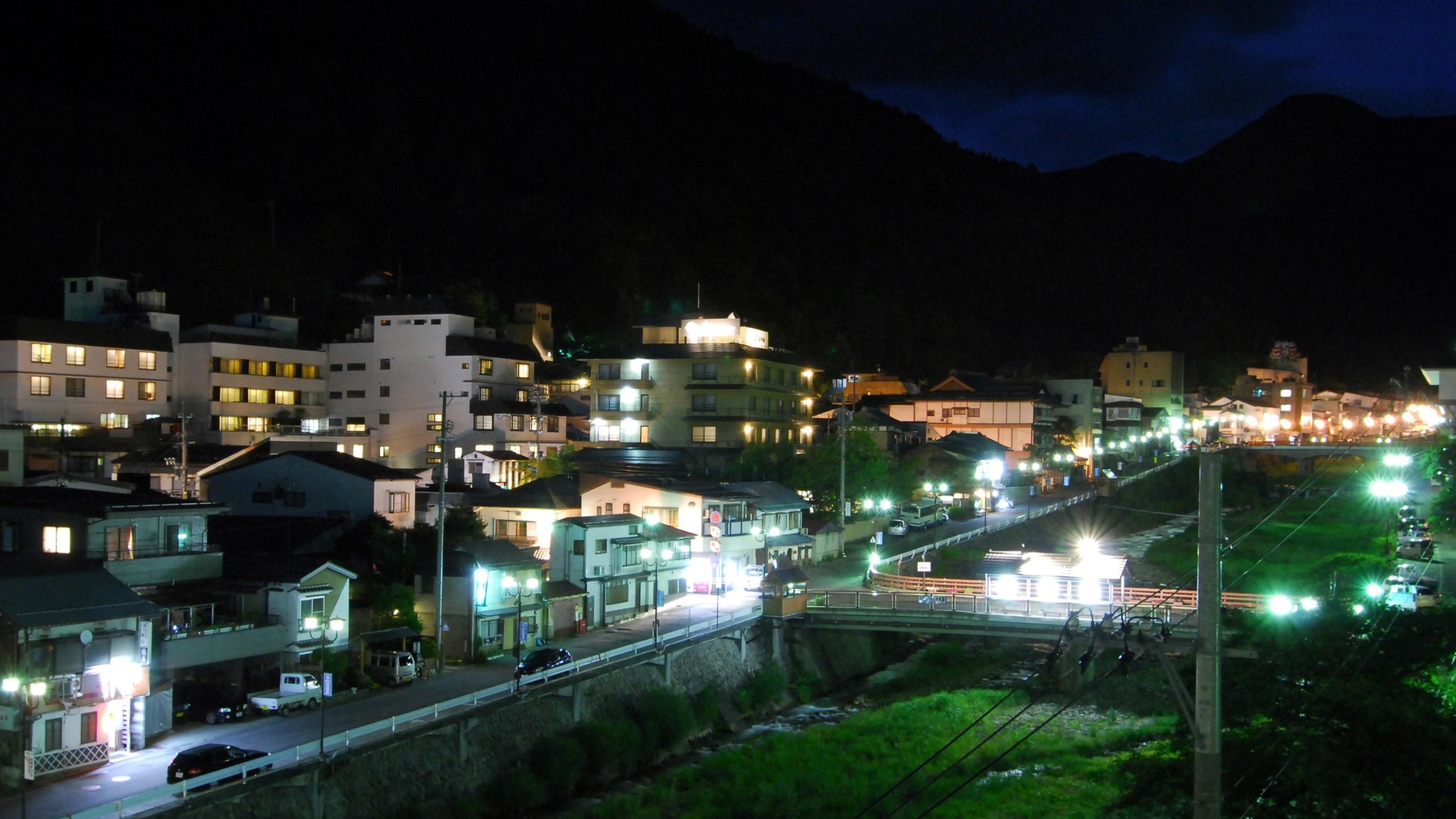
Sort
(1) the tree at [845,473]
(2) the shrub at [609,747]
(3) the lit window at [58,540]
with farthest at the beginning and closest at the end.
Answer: (1) the tree at [845,473] < (3) the lit window at [58,540] < (2) the shrub at [609,747]

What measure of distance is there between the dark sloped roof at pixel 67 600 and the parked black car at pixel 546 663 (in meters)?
6.15

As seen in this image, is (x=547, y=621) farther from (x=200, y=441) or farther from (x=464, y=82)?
(x=464, y=82)

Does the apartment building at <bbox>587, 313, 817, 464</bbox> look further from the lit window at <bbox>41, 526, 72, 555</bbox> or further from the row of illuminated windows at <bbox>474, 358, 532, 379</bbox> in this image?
the lit window at <bbox>41, 526, 72, 555</bbox>

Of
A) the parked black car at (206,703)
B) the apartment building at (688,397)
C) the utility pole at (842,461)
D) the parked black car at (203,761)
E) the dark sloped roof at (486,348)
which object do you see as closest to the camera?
the parked black car at (203,761)

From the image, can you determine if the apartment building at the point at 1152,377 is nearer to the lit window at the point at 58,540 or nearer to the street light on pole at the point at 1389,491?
the street light on pole at the point at 1389,491

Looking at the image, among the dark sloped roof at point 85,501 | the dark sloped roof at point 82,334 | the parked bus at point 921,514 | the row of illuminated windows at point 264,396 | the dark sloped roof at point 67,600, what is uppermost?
the dark sloped roof at point 82,334

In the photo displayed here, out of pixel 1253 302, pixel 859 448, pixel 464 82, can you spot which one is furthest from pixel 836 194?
pixel 859 448

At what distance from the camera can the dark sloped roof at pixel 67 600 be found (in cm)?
1531

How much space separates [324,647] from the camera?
19.2m

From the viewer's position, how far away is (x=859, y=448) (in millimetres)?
38375

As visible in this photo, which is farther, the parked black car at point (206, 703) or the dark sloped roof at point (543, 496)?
the dark sloped roof at point (543, 496)

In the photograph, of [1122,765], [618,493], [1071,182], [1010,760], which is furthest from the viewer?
[1071,182]

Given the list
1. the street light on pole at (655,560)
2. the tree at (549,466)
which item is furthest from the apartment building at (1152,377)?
the street light on pole at (655,560)

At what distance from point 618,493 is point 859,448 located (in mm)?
11090
